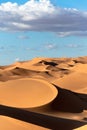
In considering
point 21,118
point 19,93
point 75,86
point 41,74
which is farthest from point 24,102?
point 41,74

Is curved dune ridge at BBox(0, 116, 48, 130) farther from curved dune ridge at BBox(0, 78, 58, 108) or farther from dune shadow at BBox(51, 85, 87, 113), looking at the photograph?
dune shadow at BBox(51, 85, 87, 113)

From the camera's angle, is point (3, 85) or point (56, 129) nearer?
point (56, 129)

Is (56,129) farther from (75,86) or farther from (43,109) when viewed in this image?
(75,86)

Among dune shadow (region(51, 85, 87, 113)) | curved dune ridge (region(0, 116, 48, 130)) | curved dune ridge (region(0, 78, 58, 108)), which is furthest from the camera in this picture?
dune shadow (region(51, 85, 87, 113))

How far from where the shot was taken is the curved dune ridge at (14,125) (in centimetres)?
1650

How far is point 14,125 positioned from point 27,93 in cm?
1193

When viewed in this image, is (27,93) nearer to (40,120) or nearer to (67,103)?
(67,103)

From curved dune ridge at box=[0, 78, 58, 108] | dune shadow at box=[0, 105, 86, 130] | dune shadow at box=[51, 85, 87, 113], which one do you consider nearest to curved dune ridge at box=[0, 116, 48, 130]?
dune shadow at box=[0, 105, 86, 130]

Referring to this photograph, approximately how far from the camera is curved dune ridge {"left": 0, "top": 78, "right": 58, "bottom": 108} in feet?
90.3

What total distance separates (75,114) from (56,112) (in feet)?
4.15

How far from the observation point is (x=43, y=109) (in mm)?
26266

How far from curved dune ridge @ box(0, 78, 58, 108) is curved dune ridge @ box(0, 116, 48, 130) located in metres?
9.39

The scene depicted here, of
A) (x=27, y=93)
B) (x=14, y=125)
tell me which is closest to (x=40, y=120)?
(x=14, y=125)

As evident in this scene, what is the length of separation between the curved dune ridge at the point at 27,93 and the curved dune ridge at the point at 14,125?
9.39m
